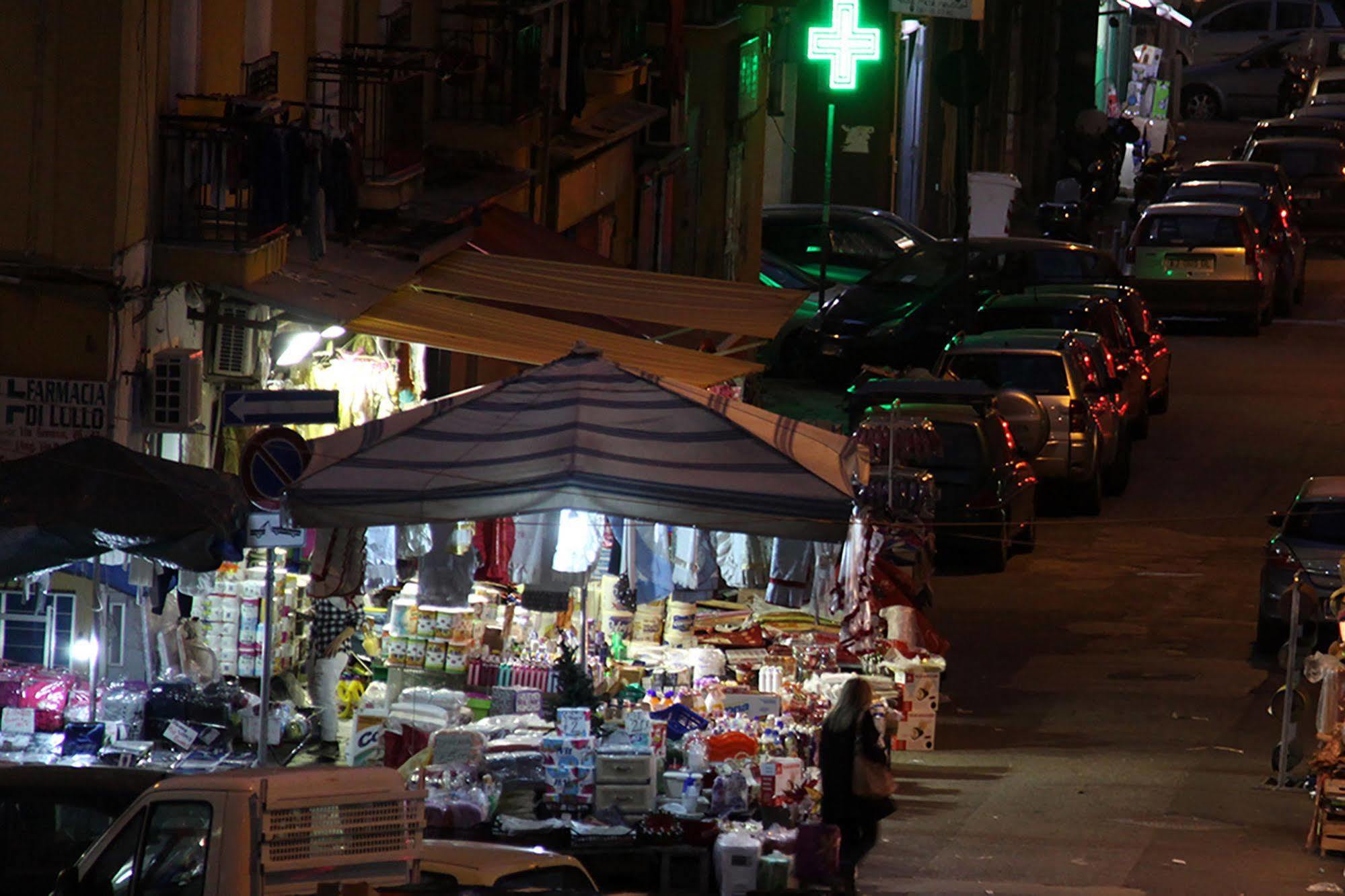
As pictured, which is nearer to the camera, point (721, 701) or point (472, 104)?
point (721, 701)

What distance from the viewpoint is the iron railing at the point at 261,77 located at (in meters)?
17.1

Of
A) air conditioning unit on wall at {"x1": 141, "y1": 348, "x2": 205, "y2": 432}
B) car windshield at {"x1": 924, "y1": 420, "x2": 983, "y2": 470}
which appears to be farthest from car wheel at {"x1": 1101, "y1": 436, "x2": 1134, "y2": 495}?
air conditioning unit on wall at {"x1": 141, "y1": 348, "x2": 205, "y2": 432}

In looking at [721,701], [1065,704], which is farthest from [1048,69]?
[721,701]

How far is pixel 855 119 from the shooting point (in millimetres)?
39531

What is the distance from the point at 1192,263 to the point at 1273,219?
326 centimetres

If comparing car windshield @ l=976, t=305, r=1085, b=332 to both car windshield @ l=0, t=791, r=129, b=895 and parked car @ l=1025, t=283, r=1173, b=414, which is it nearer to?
parked car @ l=1025, t=283, r=1173, b=414

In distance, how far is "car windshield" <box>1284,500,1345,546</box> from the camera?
19656mm

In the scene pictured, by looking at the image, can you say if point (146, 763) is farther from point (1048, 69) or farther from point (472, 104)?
point (1048, 69)

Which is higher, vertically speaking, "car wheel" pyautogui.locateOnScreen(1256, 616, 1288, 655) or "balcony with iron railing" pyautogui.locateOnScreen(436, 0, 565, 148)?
"balcony with iron railing" pyautogui.locateOnScreen(436, 0, 565, 148)

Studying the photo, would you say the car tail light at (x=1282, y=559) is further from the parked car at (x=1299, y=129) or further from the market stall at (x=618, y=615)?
the parked car at (x=1299, y=129)

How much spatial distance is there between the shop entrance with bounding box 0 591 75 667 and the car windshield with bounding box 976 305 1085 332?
581 inches

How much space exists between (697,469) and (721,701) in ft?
7.28

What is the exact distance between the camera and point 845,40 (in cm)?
3391

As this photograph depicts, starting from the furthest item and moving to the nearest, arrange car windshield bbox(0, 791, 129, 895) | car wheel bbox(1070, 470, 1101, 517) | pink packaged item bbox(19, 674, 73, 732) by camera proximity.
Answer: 1. car wheel bbox(1070, 470, 1101, 517)
2. pink packaged item bbox(19, 674, 73, 732)
3. car windshield bbox(0, 791, 129, 895)
